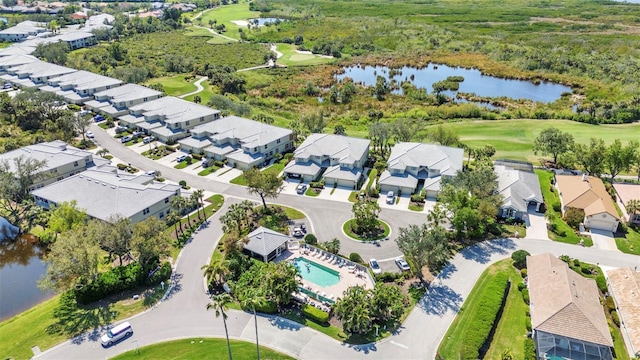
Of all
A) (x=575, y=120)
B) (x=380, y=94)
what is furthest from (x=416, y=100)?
(x=575, y=120)

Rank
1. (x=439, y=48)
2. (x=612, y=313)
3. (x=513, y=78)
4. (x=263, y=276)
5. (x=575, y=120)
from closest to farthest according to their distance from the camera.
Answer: (x=612, y=313) < (x=263, y=276) < (x=575, y=120) < (x=513, y=78) < (x=439, y=48)

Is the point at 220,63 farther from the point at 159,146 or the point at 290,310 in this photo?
the point at 290,310

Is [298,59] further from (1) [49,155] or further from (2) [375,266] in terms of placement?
(2) [375,266]

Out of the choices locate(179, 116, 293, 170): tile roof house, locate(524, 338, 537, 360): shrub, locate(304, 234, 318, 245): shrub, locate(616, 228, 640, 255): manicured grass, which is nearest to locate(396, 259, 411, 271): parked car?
locate(304, 234, 318, 245): shrub

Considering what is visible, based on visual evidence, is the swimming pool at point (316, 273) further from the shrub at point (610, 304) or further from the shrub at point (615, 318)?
the shrub at point (610, 304)

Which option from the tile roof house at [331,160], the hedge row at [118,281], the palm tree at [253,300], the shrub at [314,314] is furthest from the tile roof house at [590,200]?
the hedge row at [118,281]

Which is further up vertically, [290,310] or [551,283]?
[551,283]

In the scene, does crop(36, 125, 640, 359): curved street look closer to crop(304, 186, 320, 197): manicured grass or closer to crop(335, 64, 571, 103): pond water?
crop(304, 186, 320, 197): manicured grass
